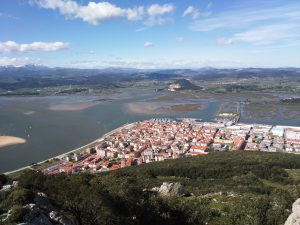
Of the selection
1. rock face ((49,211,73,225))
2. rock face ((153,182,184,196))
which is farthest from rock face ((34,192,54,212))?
rock face ((153,182,184,196))

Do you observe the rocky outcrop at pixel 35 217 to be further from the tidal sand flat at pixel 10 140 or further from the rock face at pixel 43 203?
the tidal sand flat at pixel 10 140

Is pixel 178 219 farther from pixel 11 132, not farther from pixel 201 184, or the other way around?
pixel 11 132

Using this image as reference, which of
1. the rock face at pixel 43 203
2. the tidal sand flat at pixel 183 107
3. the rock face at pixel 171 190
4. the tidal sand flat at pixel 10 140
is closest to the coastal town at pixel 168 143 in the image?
the tidal sand flat at pixel 10 140

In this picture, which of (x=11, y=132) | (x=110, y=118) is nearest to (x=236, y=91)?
(x=110, y=118)

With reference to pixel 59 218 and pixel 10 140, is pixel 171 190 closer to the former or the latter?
pixel 59 218

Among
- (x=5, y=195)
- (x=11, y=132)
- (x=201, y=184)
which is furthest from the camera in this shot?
(x=11, y=132)
